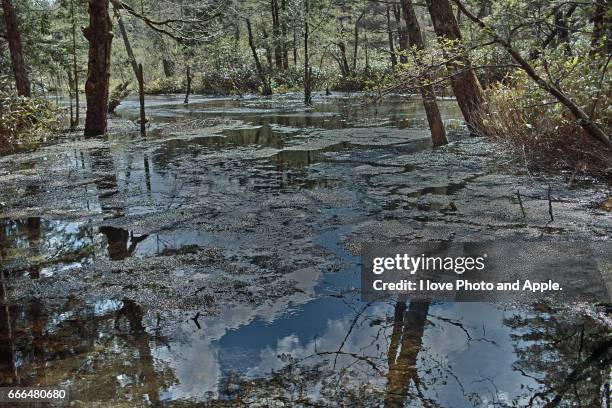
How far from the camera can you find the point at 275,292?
4.22m

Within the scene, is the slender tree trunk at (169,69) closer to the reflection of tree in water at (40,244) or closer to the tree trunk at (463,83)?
the tree trunk at (463,83)

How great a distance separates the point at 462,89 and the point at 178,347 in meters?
8.77

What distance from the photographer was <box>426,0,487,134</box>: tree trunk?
10.3m

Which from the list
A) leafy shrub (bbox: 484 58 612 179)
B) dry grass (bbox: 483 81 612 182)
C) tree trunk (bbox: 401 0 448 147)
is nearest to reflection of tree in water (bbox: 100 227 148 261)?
leafy shrub (bbox: 484 58 612 179)

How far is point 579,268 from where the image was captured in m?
→ 4.35

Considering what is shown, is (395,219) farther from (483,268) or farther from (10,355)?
(10,355)

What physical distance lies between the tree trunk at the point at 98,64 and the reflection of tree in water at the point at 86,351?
9948 mm

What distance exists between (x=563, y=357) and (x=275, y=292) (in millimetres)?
1983

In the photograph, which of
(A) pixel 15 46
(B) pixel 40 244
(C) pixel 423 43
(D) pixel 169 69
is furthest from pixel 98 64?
(D) pixel 169 69

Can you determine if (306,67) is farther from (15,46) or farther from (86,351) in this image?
(86,351)

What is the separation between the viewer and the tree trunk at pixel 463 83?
10266 mm

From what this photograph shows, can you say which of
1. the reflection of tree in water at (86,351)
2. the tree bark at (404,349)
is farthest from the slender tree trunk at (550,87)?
the reflection of tree in water at (86,351)

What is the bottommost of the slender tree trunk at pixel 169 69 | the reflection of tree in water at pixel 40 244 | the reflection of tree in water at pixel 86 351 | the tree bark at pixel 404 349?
the tree bark at pixel 404 349

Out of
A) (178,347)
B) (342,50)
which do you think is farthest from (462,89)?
(342,50)
